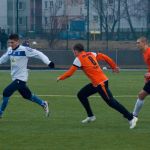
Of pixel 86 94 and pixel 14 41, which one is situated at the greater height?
pixel 14 41

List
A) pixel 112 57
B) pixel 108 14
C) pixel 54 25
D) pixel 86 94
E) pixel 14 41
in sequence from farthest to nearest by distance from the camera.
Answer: pixel 108 14 < pixel 54 25 < pixel 112 57 < pixel 14 41 < pixel 86 94

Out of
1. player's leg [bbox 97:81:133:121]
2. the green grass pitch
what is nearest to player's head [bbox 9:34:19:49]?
the green grass pitch

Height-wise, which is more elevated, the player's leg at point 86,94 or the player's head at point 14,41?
the player's head at point 14,41

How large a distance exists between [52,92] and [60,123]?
9.28 meters

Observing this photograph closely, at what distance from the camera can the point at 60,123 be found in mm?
14664

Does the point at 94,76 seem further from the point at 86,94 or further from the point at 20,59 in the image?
the point at 20,59

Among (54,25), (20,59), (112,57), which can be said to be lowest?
(112,57)

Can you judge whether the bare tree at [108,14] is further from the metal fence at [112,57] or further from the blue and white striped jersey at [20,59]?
the blue and white striped jersey at [20,59]

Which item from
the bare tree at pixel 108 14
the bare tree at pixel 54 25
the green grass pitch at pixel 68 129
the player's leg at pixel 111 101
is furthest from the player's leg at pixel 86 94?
the bare tree at pixel 108 14

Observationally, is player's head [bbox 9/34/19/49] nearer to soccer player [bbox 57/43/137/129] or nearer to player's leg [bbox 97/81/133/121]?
soccer player [bbox 57/43/137/129]

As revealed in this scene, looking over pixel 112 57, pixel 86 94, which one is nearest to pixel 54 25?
pixel 112 57

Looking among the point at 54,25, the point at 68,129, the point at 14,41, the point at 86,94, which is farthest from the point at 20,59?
the point at 54,25

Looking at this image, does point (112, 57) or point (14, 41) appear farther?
point (112, 57)

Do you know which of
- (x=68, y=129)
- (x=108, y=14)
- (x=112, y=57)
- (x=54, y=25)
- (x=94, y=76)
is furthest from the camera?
(x=108, y=14)
